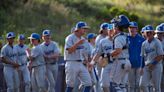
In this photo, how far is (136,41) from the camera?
58.9 ft

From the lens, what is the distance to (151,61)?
56.3ft

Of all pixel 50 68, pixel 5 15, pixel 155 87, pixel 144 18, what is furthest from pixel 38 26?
pixel 155 87

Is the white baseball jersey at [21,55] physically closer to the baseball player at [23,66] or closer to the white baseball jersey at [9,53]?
the baseball player at [23,66]

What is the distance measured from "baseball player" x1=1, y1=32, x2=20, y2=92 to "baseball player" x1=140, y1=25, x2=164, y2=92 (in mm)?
4393

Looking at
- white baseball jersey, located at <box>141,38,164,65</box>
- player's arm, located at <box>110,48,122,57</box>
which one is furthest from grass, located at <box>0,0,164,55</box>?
player's arm, located at <box>110,48,122,57</box>

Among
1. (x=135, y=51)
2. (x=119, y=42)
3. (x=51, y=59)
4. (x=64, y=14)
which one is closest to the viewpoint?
(x=119, y=42)

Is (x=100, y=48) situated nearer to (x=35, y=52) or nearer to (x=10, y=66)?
(x=35, y=52)

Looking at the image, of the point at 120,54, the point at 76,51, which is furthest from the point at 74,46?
the point at 120,54

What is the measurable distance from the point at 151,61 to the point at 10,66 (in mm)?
4786

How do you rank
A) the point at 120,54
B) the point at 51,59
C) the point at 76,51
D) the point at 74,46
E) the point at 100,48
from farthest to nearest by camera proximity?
the point at 51,59
the point at 100,48
the point at 76,51
the point at 74,46
the point at 120,54

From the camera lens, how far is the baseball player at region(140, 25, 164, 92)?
17.1 metres

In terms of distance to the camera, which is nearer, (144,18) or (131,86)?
(131,86)

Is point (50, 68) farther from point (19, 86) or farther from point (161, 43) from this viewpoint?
point (161, 43)

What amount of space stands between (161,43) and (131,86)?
1.52 metres
